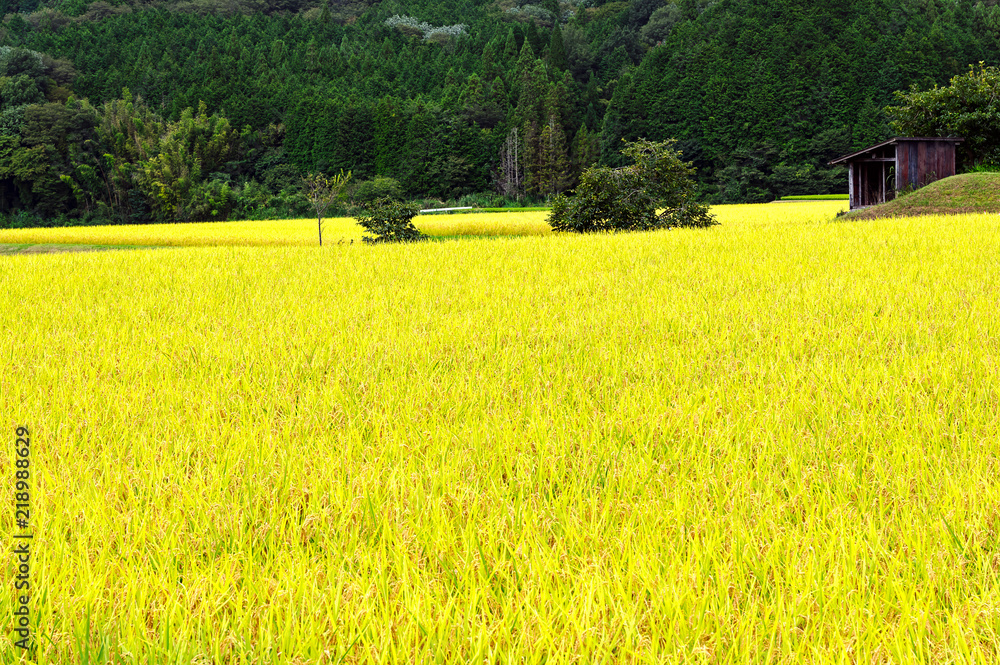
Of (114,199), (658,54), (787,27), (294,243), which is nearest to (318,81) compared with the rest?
(114,199)

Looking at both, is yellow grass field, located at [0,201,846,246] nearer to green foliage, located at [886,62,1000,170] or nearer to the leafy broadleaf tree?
the leafy broadleaf tree

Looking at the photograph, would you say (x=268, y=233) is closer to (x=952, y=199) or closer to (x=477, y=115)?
(x=952, y=199)

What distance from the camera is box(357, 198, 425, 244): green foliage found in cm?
2589

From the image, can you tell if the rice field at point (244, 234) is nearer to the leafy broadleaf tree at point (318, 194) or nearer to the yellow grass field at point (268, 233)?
the yellow grass field at point (268, 233)

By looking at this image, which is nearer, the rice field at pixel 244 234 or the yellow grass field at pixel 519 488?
the yellow grass field at pixel 519 488

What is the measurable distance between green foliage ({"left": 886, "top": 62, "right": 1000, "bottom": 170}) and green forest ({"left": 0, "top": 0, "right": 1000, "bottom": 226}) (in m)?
39.4

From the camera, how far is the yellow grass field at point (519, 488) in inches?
71.5

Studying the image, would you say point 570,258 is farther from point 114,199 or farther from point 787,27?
point 787,27

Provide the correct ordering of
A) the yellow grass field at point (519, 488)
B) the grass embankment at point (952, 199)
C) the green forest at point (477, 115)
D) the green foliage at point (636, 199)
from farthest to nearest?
the green forest at point (477, 115)
the green foliage at point (636, 199)
the grass embankment at point (952, 199)
the yellow grass field at point (519, 488)

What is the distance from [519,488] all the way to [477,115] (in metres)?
96.4

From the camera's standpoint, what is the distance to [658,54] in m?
95.5

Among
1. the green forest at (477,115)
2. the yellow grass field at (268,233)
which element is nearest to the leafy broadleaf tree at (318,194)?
the yellow grass field at (268,233)

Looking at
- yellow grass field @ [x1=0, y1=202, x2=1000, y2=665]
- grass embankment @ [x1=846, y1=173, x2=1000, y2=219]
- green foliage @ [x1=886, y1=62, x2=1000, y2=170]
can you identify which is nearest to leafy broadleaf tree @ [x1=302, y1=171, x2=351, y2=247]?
yellow grass field @ [x1=0, y1=202, x2=1000, y2=665]

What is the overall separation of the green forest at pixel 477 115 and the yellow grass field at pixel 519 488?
64.9 meters
